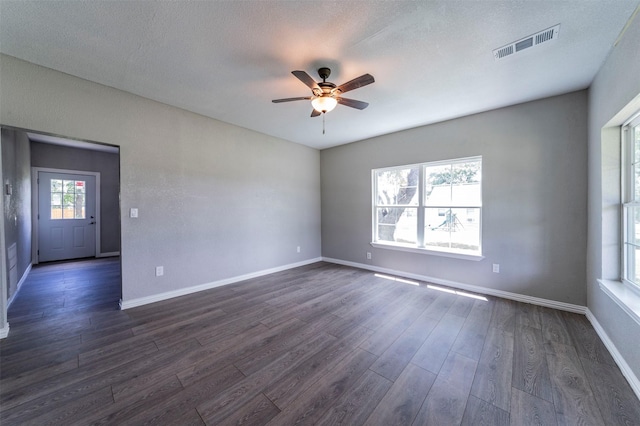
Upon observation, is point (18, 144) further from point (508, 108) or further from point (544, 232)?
point (544, 232)

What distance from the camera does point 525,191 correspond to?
122 inches

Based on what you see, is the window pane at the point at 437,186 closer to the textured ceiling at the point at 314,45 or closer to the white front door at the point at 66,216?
the textured ceiling at the point at 314,45

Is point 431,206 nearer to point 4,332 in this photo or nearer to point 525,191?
point 525,191

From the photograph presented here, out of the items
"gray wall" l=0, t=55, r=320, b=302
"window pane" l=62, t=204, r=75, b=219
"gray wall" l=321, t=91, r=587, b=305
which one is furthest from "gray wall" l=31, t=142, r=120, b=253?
"gray wall" l=321, t=91, r=587, b=305

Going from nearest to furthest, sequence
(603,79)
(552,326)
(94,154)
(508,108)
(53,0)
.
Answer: (53,0) < (603,79) < (552,326) < (508,108) < (94,154)

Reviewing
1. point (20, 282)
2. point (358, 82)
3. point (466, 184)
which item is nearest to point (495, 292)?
point (466, 184)

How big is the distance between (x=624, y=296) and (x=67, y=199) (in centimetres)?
940

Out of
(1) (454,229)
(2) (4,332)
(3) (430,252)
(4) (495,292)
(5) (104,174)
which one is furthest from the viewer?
(5) (104,174)

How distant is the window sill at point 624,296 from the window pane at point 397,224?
2.21m

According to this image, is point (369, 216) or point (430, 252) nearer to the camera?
point (430, 252)

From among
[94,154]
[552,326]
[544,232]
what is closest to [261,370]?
[552,326]

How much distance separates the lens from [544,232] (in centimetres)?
297

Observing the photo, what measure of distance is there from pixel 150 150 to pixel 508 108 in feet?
16.0

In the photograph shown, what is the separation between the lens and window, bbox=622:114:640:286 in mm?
2012
